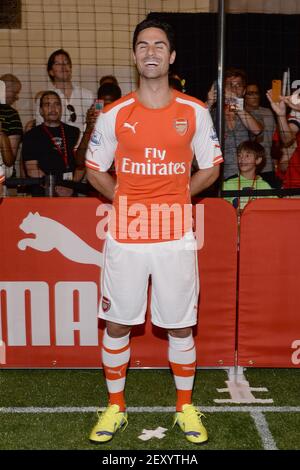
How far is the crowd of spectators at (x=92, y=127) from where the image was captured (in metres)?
5.77

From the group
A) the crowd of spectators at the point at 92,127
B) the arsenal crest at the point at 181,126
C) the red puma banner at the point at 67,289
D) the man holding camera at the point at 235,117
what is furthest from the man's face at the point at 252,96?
the arsenal crest at the point at 181,126

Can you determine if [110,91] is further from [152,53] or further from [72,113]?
[152,53]

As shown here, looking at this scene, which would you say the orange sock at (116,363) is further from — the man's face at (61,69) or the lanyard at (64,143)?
the man's face at (61,69)

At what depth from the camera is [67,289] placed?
4.76m

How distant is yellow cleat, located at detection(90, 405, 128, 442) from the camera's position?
3.88 meters

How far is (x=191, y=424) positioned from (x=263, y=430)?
0.48 m

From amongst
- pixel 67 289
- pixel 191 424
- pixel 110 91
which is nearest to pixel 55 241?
pixel 67 289

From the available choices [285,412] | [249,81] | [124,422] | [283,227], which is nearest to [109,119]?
[283,227]

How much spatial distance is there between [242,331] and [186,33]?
4664mm

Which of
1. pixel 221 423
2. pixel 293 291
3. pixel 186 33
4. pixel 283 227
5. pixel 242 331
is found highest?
pixel 186 33

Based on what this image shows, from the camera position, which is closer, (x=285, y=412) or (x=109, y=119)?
(x=109, y=119)

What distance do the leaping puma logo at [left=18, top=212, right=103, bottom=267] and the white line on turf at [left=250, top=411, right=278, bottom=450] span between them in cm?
160

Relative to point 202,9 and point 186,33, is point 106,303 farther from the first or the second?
point 202,9

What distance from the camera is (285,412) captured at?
4246 millimetres
